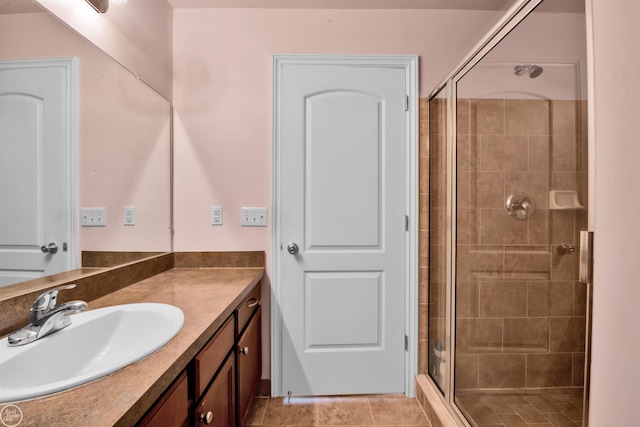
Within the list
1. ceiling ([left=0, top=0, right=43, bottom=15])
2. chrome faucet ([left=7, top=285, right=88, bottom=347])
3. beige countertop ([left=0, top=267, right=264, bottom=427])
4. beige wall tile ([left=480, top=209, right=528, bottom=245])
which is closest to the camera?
beige countertop ([left=0, top=267, right=264, bottom=427])

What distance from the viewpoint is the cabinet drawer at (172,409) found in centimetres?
62

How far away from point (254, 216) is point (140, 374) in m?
1.23

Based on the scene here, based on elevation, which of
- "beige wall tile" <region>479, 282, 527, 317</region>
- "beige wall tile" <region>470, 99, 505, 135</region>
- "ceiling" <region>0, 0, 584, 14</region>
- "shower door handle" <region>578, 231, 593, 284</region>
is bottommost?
"beige wall tile" <region>479, 282, 527, 317</region>

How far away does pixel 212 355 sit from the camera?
0.95m

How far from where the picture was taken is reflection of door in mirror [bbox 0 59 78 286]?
2.65ft

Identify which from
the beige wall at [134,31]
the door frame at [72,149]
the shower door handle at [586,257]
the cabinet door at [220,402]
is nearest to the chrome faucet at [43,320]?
the door frame at [72,149]

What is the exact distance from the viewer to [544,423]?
1.15 metres

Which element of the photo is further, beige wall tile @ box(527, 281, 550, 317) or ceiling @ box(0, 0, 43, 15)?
beige wall tile @ box(527, 281, 550, 317)

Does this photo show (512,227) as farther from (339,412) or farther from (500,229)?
(339,412)

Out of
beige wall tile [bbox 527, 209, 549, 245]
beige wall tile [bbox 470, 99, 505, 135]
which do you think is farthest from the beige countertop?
beige wall tile [bbox 470, 99, 505, 135]

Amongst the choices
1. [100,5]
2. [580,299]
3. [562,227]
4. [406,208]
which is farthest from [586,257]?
[100,5]

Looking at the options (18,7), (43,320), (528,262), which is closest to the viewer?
(43,320)

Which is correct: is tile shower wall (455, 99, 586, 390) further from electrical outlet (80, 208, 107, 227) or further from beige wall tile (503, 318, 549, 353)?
electrical outlet (80, 208, 107, 227)

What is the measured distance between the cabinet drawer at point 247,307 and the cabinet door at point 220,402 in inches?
6.7
